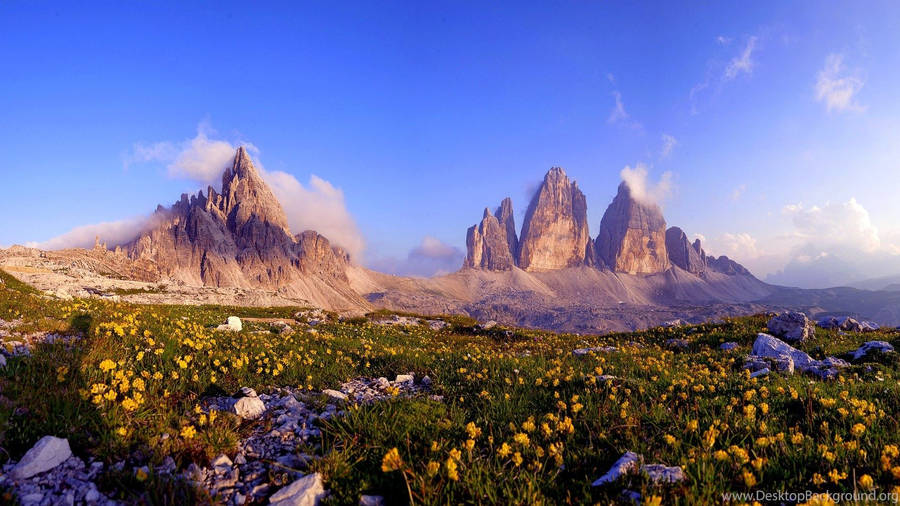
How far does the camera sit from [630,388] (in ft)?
23.5

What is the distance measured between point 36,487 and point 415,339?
14.2 meters

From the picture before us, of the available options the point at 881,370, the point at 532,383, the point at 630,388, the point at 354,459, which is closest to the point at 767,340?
the point at 881,370

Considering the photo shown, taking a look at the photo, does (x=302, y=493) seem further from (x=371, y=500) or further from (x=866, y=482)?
(x=866, y=482)

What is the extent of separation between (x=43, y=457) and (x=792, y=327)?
2227 cm

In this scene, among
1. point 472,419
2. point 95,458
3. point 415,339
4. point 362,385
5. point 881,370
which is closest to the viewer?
point 95,458

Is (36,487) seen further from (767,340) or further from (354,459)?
(767,340)

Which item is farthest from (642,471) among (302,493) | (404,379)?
(404,379)

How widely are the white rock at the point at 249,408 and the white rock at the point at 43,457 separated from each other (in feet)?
6.15

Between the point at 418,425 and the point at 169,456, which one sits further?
the point at 418,425

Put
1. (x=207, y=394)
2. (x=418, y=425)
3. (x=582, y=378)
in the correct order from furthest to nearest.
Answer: (x=582, y=378) < (x=207, y=394) < (x=418, y=425)

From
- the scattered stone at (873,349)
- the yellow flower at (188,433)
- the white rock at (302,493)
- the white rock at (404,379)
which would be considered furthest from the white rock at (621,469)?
the scattered stone at (873,349)

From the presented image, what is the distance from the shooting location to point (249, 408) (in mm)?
5945

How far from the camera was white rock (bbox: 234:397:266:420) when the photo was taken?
229 inches

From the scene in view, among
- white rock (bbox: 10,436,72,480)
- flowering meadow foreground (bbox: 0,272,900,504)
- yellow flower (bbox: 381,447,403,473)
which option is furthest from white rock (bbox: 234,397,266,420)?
yellow flower (bbox: 381,447,403,473)
